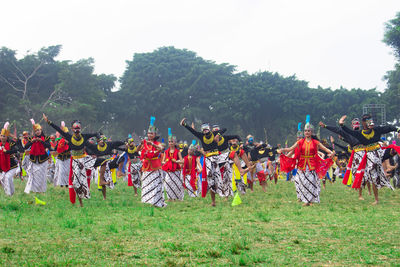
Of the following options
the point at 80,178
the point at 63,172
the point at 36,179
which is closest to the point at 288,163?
the point at 80,178

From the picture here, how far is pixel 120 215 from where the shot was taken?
9.80 metres

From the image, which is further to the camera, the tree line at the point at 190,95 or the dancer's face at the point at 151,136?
the tree line at the point at 190,95

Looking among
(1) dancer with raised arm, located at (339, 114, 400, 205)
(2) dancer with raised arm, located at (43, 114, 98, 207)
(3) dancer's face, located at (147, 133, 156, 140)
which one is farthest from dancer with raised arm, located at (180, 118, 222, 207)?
(1) dancer with raised arm, located at (339, 114, 400, 205)

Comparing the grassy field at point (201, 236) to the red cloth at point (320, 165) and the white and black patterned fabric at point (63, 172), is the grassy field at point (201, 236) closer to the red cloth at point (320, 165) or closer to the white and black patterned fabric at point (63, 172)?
the red cloth at point (320, 165)

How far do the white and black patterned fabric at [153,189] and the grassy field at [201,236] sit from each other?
0.67 m

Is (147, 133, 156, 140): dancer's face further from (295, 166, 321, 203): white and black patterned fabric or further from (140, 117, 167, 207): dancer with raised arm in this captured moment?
(295, 166, 321, 203): white and black patterned fabric

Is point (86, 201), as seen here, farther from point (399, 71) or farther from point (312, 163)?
point (399, 71)

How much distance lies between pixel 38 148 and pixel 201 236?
32.2 feet

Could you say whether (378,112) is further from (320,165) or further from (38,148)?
(38,148)

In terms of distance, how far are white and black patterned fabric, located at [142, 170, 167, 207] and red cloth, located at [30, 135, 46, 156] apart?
5147 mm

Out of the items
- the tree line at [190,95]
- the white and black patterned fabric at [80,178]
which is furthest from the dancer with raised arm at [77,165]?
the tree line at [190,95]

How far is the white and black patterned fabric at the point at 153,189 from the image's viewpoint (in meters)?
11.5

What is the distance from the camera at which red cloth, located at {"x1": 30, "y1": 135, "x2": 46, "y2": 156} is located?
15250 mm

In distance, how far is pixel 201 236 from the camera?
23.4 ft
